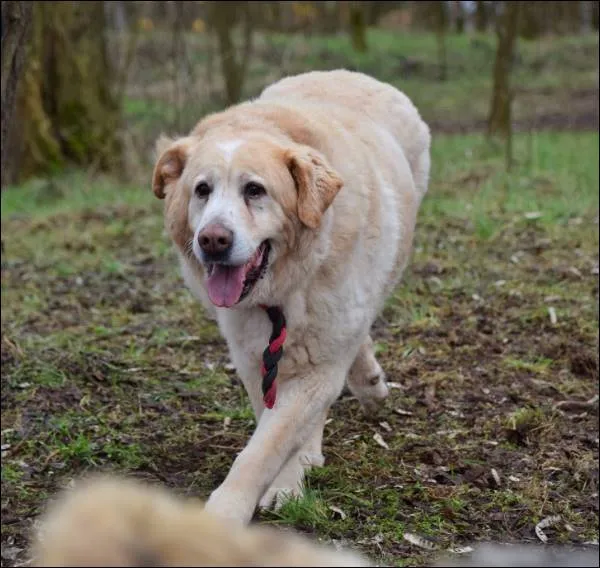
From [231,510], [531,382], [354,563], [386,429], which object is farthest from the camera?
[531,382]

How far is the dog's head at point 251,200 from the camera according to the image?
4051 mm

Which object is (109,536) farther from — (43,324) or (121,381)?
(43,324)

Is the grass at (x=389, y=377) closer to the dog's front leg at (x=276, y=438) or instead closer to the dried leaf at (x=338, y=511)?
the dried leaf at (x=338, y=511)

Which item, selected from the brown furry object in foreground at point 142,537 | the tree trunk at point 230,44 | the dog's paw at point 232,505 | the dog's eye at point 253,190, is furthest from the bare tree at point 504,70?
the brown furry object in foreground at point 142,537

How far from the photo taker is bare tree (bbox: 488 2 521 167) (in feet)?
46.5

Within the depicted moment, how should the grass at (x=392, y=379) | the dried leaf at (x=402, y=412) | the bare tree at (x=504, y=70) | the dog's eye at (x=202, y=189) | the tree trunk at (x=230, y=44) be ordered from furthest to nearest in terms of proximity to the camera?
the tree trunk at (x=230, y=44) < the bare tree at (x=504, y=70) < the dried leaf at (x=402, y=412) < the grass at (x=392, y=379) < the dog's eye at (x=202, y=189)

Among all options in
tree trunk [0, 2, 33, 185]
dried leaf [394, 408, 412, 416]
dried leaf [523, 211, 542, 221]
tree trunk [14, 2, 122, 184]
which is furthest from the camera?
tree trunk [14, 2, 122, 184]

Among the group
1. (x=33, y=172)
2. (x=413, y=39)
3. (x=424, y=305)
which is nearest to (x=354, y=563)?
(x=424, y=305)

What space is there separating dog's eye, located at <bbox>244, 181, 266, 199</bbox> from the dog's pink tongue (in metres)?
0.26

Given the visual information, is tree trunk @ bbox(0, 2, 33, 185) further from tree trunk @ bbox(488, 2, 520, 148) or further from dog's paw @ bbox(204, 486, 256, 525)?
tree trunk @ bbox(488, 2, 520, 148)

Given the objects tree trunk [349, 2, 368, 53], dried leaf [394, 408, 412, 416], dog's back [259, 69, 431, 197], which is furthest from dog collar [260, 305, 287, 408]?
tree trunk [349, 2, 368, 53]

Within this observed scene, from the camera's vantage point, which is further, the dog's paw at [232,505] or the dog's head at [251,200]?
the dog's head at [251,200]

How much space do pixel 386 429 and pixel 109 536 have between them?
174 inches

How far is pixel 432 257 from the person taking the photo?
27.4ft
